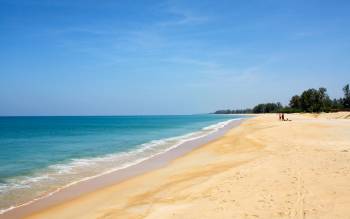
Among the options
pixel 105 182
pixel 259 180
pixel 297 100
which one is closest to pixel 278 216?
pixel 259 180

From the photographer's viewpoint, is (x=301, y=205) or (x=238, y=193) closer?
(x=301, y=205)

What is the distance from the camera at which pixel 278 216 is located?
7113 millimetres

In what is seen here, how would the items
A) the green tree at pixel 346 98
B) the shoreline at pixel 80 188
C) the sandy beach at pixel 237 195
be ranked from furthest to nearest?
1. the green tree at pixel 346 98
2. the shoreline at pixel 80 188
3. the sandy beach at pixel 237 195

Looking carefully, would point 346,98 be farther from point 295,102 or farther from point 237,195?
point 237,195

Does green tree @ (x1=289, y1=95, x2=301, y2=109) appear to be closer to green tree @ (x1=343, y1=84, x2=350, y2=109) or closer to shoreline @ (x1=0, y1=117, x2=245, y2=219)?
green tree @ (x1=343, y1=84, x2=350, y2=109)

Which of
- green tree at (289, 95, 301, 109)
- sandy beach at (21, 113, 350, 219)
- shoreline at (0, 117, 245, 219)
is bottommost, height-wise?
shoreline at (0, 117, 245, 219)

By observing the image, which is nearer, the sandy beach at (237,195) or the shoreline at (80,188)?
the sandy beach at (237,195)

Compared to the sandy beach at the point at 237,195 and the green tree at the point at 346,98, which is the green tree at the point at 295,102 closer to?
the green tree at the point at 346,98

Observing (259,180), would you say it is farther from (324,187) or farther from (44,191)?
(44,191)

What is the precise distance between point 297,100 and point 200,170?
128 m

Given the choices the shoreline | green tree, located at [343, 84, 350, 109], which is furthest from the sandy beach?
green tree, located at [343, 84, 350, 109]

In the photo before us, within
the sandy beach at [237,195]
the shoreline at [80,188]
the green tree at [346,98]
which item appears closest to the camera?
the sandy beach at [237,195]

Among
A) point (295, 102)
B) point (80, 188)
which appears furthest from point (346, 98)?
point (80, 188)

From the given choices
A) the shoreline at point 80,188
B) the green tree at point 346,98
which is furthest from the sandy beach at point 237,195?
the green tree at point 346,98
